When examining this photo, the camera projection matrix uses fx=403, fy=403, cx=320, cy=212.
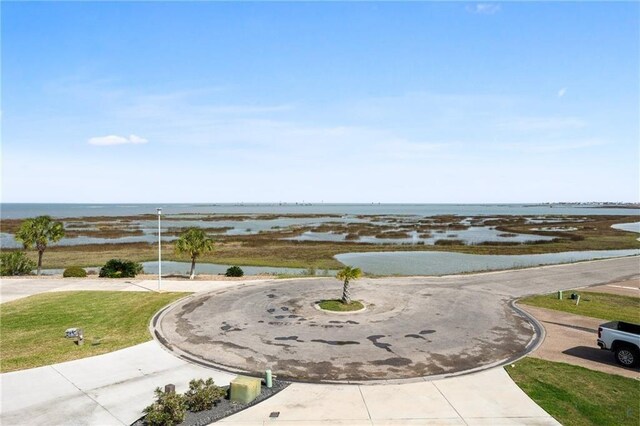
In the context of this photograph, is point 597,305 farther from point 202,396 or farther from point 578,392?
point 202,396

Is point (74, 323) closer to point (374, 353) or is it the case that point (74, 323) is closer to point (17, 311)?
point (17, 311)

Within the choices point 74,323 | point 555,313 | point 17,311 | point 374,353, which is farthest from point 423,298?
point 17,311

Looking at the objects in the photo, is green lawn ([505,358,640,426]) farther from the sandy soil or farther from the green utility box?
the sandy soil

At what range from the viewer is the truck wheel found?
17125mm

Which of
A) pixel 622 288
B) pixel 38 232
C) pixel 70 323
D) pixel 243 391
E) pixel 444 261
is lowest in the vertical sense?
pixel 444 261

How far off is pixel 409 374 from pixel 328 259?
133ft

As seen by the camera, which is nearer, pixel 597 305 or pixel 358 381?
pixel 358 381

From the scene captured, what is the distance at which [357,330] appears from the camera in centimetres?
2212

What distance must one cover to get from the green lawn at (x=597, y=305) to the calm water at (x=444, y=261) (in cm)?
1616

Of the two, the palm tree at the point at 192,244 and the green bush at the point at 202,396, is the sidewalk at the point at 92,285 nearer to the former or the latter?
the palm tree at the point at 192,244

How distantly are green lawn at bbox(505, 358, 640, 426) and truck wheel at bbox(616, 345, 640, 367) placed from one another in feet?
5.10

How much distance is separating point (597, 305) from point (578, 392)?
17106mm

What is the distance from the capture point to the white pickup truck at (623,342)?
56.2ft

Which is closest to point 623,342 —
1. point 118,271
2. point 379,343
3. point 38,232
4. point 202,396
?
point 379,343
